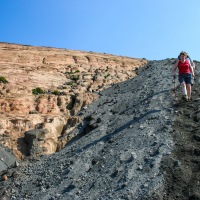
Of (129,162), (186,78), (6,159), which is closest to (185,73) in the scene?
(186,78)

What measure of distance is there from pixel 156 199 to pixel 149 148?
3.06 metres

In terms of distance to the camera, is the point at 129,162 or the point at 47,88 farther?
the point at 47,88

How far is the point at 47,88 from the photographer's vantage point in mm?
32125

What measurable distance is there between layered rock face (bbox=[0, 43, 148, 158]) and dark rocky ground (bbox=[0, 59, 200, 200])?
3.94 m

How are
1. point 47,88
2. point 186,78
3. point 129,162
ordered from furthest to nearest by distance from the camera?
point 47,88 < point 186,78 < point 129,162

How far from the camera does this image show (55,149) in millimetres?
19297

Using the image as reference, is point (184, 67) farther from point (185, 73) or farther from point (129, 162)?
point (129, 162)

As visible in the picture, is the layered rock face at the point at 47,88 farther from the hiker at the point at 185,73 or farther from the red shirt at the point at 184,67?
the red shirt at the point at 184,67

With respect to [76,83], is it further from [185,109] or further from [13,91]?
[185,109]

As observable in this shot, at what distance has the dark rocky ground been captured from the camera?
1055 centimetres

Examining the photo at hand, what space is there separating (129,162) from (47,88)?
20920 mm

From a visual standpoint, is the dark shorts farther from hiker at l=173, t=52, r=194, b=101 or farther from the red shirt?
the red shirt

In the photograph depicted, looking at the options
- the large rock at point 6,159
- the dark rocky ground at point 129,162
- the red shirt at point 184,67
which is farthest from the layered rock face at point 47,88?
the red shirt at point 184,67

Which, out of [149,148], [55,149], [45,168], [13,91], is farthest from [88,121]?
[13,91]
